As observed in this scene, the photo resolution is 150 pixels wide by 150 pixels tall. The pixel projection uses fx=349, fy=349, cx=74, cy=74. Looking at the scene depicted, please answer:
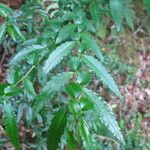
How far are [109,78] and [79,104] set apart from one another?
198 millimetres

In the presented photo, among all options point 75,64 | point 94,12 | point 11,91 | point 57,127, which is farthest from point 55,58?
point 94,12

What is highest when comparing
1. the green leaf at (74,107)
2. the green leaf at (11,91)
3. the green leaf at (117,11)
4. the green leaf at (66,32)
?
the green leaf at (117,11)

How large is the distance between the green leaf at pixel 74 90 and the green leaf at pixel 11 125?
0.21 meters

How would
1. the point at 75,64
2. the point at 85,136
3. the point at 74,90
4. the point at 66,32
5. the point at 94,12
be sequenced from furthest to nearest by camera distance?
the point at 94,12
the point at 66,32
the point at 75,64
the point at 74,90
the point at 85,136

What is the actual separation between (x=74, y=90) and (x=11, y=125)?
0.24 meters

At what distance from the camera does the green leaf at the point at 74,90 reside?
3.53 feet

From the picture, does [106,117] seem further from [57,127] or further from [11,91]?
[11,91]

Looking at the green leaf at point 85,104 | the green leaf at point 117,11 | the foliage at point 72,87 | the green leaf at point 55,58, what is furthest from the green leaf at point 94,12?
the green leaf at point 85,104

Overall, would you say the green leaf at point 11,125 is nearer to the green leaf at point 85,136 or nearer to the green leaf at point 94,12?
the green leaf at point 85,136

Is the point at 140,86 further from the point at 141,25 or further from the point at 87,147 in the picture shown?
the point at 87,147

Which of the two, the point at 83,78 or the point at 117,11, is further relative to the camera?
the point at 117,11

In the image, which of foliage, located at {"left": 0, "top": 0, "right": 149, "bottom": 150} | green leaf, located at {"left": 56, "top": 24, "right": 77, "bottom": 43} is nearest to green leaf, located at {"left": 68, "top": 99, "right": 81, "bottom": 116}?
foliage, located at {"left": 0, "top": 0, "right": 149, "bottom": 150}

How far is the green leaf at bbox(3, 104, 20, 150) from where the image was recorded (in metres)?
1.11

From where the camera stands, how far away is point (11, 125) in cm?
113
